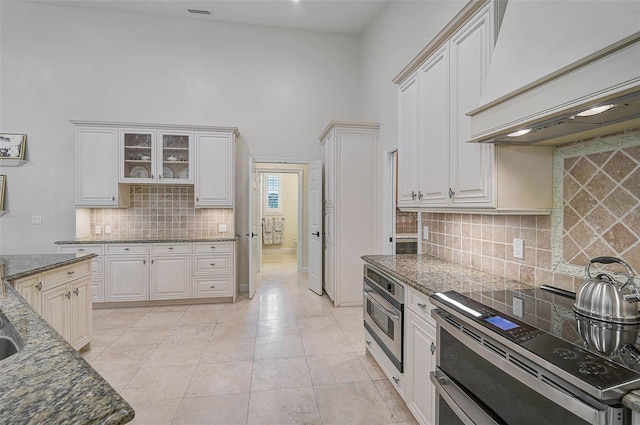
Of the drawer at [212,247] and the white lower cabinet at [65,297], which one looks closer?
the white lower cabinet at [65,297]

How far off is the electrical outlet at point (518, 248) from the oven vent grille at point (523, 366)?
921 mm

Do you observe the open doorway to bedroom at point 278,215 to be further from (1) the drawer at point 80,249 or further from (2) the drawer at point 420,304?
(2) the drawer at point 420,304

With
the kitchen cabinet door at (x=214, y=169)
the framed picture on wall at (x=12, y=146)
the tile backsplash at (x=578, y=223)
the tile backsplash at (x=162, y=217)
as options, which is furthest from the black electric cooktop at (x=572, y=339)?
the framed picture on wall at (x=12, y=146)

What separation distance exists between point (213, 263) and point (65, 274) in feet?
6.29

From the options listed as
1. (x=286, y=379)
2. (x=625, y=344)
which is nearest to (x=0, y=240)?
(x=286, y=379)

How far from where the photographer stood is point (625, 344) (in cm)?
97

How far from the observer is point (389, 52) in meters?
3.99

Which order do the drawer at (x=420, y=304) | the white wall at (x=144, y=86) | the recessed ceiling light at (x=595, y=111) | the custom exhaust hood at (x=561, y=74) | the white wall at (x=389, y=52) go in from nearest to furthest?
the custom exhaust hood at (x=561, y=74)
the recessed ceiling light at (x=595, y=111)
the drawer at (x=420, y=304)
the white wall at (x=389, y=52)
the white wall at (x=144, y=86)

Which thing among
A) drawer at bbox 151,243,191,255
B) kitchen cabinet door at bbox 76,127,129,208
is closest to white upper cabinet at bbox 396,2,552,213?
drawer at bbox 151,243,191,255

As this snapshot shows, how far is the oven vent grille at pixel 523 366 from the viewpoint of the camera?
0.98 m

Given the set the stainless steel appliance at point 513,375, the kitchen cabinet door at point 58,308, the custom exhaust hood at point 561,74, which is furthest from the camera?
the kitchen cabinet door at point 58,308

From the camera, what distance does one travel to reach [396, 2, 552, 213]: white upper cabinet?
1588mm

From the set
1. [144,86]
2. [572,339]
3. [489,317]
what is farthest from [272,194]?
[572,339]

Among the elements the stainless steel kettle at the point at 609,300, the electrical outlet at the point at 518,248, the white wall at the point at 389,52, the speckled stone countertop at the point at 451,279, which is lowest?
the speckled stone countertop at the point at 451,279
